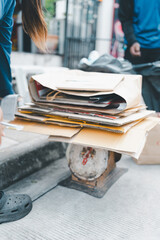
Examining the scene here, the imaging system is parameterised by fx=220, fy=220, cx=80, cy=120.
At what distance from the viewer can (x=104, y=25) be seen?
21.0ft

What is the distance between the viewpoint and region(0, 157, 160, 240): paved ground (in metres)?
0.98

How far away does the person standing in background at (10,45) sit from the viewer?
1053 millimetres

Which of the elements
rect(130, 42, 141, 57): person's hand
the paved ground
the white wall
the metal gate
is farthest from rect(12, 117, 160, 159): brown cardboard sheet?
the white wall

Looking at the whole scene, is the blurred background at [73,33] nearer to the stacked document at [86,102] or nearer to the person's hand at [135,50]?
the person's hand at [135,50]

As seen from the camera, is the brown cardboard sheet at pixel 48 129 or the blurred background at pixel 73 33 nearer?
Result: the brown cardboard sheet at pixel 48 129

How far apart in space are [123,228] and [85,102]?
629mm

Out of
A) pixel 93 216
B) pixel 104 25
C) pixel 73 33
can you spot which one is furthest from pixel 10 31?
pixel 104 25

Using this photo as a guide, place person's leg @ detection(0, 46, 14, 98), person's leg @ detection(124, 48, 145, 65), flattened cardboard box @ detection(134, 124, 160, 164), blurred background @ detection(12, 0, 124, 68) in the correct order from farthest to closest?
blurred background @ detection(12, 0, 124, 68) → person's leg @ detection(124, 48, 145, 65) → flattened cardboard box @ detection(134, 124, 160, 164) → person's leg @ detection(0, 46, 14, 98)

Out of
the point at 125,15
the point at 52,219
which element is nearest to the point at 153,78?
the point at 125,15

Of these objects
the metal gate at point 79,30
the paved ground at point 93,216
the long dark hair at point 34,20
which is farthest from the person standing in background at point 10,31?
the metal gate at point 79,30

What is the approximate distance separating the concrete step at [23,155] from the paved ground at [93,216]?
0.25 metres

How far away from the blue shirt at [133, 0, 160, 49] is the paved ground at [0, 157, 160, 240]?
3.91 ft

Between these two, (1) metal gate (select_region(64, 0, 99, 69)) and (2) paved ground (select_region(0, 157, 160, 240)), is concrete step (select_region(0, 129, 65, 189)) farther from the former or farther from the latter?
(1) metal gate (select_region(64, 0, 99, 69))

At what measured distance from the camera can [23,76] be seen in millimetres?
2824
